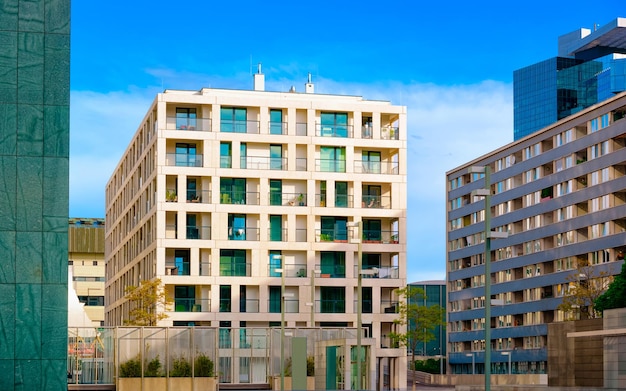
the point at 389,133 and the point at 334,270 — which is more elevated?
the point at 389,133

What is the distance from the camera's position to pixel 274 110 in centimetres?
10131

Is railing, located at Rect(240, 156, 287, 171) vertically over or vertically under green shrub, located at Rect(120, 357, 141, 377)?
over

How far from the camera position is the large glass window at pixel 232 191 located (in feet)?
325

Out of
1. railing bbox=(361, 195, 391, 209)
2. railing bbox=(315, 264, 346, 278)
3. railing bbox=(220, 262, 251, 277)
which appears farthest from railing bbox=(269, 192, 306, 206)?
railing bbox=(220, 262, 251, 277)

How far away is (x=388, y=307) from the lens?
9962 centimetres

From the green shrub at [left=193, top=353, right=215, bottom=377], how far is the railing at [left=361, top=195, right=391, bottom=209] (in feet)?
110

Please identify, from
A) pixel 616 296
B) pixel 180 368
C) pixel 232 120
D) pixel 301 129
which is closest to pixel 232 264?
pixel 232 120

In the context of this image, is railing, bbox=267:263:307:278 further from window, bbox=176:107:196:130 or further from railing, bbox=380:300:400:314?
window, bbox=176:107:196:130

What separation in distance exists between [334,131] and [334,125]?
54cm

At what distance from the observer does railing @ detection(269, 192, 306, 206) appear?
100 m

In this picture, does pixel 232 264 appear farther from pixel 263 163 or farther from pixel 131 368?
pixel 131 368

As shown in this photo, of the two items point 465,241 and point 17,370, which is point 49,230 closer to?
point 17,370

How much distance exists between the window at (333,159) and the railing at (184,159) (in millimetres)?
11059

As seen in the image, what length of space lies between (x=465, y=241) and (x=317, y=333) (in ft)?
245
